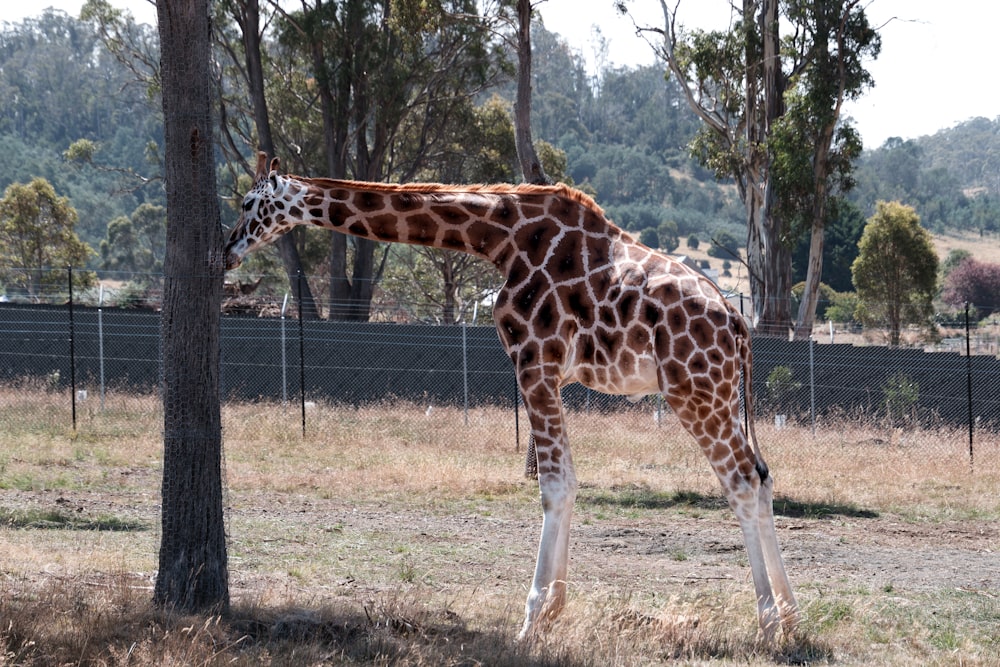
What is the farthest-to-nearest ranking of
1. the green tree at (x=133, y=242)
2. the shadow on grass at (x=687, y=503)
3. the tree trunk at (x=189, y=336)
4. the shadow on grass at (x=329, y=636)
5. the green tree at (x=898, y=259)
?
the green tree at (x=133, y=242) → the green tree at (x=898, y=259) → the shadow on grass at (x=687, y=503) → the tree trunk at (x=189, y=336) → the shadow on grass at (x=329, y=636)

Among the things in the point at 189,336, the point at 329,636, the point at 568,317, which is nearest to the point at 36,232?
the point at 189,336

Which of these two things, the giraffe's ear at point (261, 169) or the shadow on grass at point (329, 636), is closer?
the shadow on grass at point (329, 636)

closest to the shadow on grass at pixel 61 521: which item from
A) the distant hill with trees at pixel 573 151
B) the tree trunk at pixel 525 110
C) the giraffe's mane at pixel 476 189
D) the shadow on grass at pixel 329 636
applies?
the shadow on grass at pixel 329 636

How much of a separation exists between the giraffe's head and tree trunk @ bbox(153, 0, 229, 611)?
0.55 m

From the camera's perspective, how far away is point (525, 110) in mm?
17125

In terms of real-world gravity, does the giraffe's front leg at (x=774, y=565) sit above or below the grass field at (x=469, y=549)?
above

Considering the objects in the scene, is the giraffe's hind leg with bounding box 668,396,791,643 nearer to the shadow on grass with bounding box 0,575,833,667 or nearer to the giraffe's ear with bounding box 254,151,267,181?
the shadow on grass with bounding box 0,575,833,667

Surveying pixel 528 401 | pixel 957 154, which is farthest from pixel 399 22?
pixel 957 154

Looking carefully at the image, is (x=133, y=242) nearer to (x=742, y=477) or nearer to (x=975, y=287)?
(x=975, y=287)

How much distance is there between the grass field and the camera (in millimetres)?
6727

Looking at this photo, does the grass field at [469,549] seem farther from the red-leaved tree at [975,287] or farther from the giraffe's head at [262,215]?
the red-leaved tree at [975,287]

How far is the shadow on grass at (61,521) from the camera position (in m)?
10.6

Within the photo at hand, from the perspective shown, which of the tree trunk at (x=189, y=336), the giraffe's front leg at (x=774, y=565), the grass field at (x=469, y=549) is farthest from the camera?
the giraffe's front leg at (x=774, y=565)

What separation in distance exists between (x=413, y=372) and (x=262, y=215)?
18.5 metres
